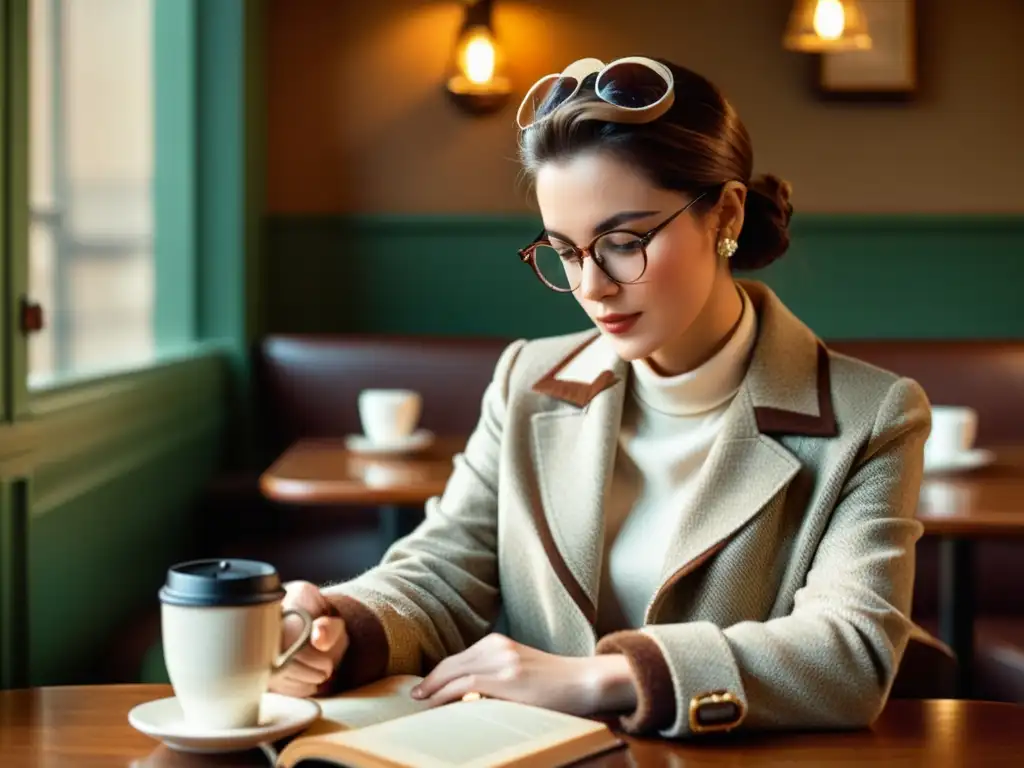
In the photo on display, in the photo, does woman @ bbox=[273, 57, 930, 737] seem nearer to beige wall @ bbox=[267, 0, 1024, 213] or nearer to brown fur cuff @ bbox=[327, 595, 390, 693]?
brown fur cuff @ bbox=[327, 595, 390, 693]

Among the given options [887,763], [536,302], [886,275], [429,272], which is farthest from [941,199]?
[887,763]

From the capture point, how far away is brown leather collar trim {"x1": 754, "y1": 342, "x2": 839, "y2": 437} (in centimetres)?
155

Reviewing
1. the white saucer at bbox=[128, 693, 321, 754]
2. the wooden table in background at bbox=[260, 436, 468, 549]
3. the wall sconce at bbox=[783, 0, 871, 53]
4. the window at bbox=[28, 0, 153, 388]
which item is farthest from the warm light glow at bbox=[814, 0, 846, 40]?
the white saucer at bbox=[128, 693, 321, 754]

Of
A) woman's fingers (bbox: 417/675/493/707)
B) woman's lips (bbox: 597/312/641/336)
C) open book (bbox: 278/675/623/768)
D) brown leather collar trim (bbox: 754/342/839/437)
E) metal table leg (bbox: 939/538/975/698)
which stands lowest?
metal table leg (bbox: 939/538/975/698)

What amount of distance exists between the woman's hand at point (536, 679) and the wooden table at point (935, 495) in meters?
1.13

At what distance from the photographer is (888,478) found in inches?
58.7

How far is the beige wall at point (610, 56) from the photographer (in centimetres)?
451

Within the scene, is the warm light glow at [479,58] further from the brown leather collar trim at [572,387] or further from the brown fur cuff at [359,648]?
the brown fur cuff at [359,648]

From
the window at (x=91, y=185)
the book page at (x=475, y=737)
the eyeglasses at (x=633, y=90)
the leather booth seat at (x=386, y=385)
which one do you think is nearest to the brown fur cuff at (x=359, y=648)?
the book page at (x=475, y=737)

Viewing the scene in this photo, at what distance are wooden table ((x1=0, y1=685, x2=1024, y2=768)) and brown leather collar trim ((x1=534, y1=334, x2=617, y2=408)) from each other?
59cm

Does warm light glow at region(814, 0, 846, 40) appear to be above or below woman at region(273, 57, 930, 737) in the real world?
above

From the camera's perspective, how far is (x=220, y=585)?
41.1 inches

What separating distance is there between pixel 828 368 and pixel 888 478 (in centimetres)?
19

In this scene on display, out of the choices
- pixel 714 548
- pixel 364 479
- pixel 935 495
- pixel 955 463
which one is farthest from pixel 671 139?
pixel 955 463
